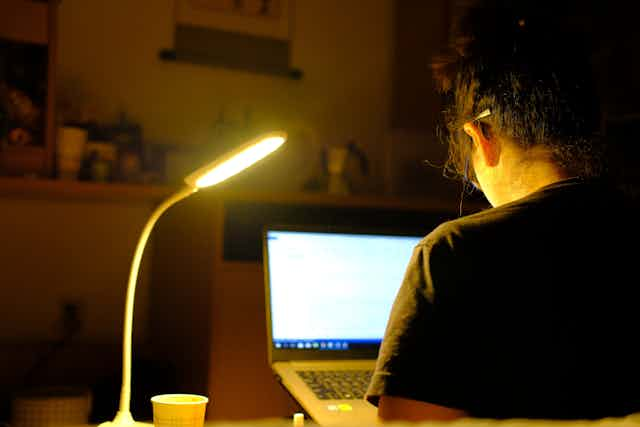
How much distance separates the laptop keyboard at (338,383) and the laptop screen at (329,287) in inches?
3.3

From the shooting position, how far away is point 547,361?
2.63ft

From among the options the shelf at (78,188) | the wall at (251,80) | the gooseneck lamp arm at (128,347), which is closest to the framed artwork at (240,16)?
the wall at (251,80)

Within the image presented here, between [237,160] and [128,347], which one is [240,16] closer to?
[237,160]

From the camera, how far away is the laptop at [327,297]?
1386 mm

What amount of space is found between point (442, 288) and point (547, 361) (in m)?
0.14

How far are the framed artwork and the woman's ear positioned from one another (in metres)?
1.15

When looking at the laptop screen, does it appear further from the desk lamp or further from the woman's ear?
the woman's ear

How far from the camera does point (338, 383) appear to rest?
4.16 feet

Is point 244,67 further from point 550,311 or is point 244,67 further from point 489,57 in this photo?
point 550,311

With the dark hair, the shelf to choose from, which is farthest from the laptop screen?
the dark hair

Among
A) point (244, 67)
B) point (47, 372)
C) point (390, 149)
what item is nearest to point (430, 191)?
point (390, 149)

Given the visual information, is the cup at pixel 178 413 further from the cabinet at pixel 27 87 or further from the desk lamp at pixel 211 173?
the cabinet at pixel 27 87

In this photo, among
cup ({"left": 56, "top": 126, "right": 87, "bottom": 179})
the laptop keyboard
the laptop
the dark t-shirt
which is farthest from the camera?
cup ({"left": 56, "top": 126, "right": 87, "bottom": 179})

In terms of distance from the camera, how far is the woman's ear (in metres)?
1.02
